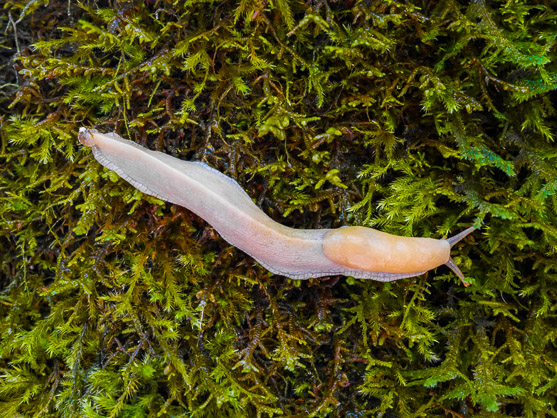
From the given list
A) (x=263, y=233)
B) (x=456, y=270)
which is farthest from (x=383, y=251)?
(x=263, y=233)

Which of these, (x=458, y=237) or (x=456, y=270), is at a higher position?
(x=458, y=237)

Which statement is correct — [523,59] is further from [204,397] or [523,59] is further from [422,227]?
[204,397]

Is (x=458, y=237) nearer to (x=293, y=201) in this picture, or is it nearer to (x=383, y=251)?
(x=383, y=251)

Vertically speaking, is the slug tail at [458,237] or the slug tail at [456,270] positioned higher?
the slug tail at [458,237]

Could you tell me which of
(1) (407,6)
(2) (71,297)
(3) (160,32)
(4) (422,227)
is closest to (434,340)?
(4) (422,227)

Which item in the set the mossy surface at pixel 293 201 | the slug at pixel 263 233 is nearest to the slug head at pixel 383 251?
the slug at pixel 263 233

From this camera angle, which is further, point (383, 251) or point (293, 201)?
point (293, 201)

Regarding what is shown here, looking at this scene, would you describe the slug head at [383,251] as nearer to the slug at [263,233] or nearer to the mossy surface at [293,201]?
the slug at [263,233]

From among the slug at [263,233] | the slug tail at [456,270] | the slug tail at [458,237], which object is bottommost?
the slug at [263,233]
